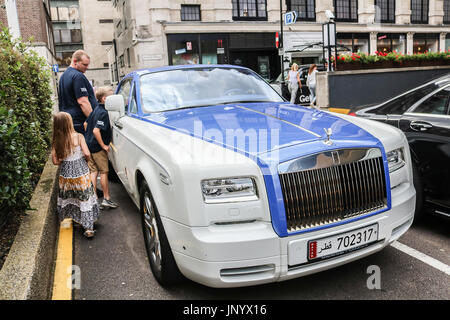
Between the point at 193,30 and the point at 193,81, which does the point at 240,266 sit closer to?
the point at 193,81

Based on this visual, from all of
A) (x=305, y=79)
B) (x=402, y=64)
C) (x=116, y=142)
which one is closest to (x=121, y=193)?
(x=116, y=142)

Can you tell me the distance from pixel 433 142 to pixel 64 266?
11.7 feet

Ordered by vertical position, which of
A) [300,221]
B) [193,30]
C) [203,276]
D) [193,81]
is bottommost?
[203,276]

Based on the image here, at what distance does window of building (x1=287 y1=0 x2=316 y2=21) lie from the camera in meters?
28.5

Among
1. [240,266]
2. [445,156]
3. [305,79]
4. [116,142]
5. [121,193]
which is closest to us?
[240,266]

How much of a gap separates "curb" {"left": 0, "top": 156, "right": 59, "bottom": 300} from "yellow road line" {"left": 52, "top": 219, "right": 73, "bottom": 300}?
0.05 meters

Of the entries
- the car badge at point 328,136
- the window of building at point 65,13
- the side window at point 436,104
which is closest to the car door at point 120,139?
the car badge at point 328,136

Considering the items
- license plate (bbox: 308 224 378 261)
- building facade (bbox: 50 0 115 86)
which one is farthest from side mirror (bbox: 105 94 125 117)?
building facade (bbox: 50 0 115 86)

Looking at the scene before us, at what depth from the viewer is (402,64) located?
43.9ft

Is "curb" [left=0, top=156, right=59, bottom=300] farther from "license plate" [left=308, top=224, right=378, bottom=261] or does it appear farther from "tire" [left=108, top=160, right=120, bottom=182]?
"tire" [left=108, top=160, right=120, bottom=182]

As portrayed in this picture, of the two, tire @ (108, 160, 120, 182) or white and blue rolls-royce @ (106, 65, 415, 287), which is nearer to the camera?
white and blue rolls-royce @ (106, 65, 415, 287)

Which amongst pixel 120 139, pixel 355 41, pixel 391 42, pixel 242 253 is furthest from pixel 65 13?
pixel 242 253

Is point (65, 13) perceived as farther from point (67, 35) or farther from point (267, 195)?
point (267, 195)
